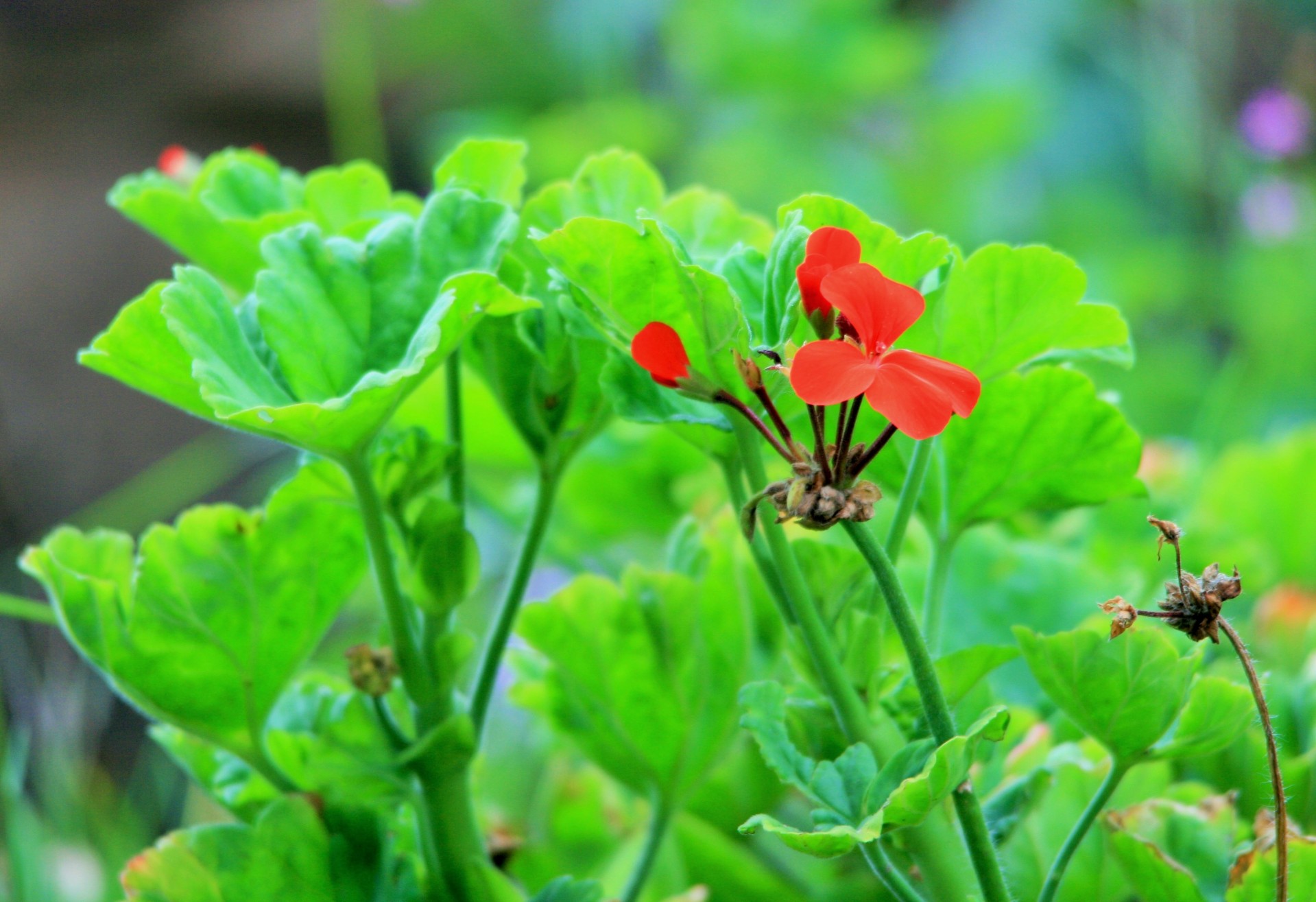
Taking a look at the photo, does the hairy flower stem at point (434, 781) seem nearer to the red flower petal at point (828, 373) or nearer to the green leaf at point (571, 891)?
the green leaf at point (571, 891)

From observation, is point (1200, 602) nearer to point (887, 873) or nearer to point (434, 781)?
point (887, 873)

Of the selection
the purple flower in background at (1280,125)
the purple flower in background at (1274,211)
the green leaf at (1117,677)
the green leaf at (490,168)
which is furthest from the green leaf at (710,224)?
the purple flower in background at (1274,211)

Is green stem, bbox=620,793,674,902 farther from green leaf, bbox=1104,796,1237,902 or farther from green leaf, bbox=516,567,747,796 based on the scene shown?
green leaf, bbox=1104,796,1237,902

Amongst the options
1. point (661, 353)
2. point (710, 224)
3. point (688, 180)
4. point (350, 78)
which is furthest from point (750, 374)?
point (350, 78)

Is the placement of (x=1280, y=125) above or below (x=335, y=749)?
above

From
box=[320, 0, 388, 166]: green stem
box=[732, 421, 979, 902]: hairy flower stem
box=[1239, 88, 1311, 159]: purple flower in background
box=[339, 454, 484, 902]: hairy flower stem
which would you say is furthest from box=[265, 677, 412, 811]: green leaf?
box=[320, 0, 388, 166]: green stem

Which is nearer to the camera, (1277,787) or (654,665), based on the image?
(1277,787)
